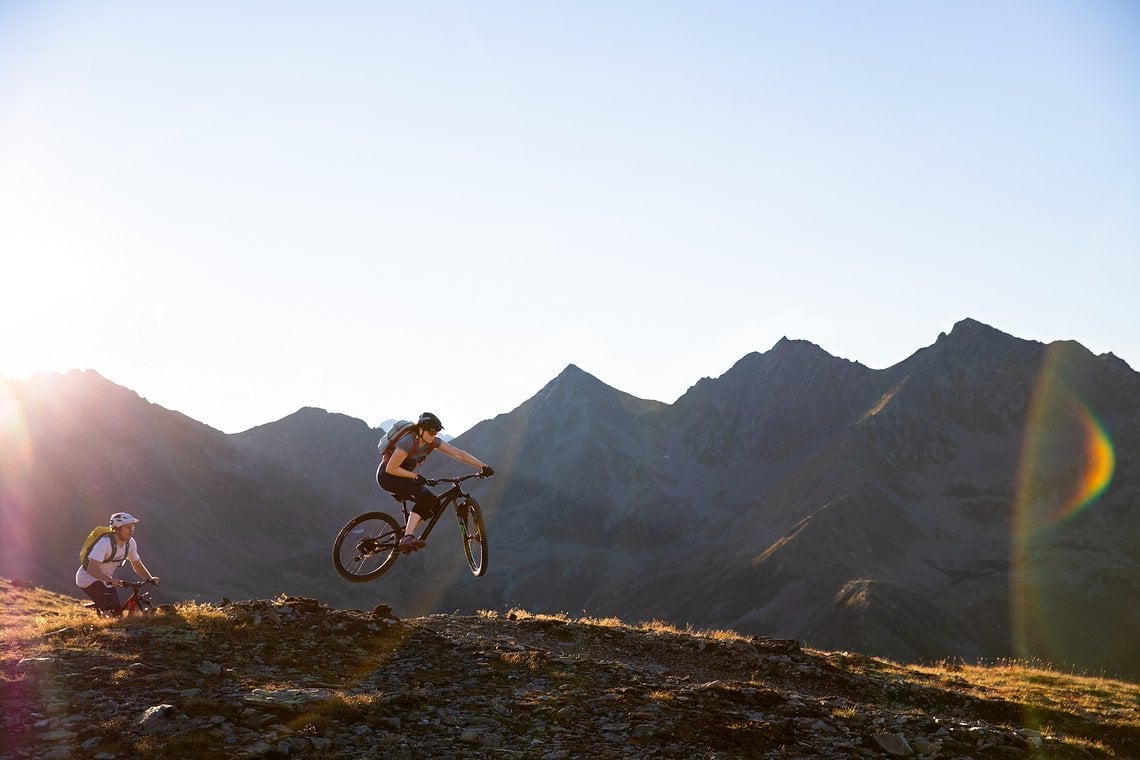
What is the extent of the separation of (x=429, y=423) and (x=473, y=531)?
3.41 metres

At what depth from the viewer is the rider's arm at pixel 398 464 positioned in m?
17.8

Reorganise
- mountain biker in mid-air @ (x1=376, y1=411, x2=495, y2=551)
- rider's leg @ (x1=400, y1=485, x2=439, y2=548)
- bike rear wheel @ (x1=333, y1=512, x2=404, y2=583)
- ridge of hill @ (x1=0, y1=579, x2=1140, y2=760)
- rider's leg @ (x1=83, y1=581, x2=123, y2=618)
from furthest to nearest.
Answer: rider's leg @ (x1=83, y1=581, x2=123, y2=618)
bike rear wheel @ (x1=333, y1=512, x2=404, y2=583)
rider's leg @ (x1=400, y1=485, x2=439, y2=548)
mountain biker in mid-air @ (x1=376, y1=411, x2=495, y2=551)
ridge of hill @ (x1=0, y1=579, x2=1140, y2=760)

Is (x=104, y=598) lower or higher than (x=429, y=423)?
lower

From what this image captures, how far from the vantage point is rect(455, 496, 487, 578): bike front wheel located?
18.7m

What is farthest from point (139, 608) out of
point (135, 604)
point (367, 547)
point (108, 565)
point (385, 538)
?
point (385, 538)

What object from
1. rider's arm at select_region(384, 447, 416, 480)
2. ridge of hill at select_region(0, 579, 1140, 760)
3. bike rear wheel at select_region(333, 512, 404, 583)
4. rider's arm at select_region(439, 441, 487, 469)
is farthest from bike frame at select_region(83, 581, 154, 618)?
rider's arm at select_region(439, 441, 487, 469)

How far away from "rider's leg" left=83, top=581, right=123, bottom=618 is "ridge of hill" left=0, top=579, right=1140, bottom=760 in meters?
0.49

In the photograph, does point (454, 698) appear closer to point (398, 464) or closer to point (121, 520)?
point (398, 464)

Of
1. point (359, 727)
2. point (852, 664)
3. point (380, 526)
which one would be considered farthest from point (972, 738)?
point (380, 526)

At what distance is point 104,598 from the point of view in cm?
1964

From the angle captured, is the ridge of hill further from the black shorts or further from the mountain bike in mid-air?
the black shorts

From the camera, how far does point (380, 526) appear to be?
19625 millimetres

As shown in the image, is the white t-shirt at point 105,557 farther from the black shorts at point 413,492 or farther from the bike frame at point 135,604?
the black shorts at point 413,492

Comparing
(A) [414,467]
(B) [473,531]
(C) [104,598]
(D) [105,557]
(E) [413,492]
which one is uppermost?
(A) [414,467]
